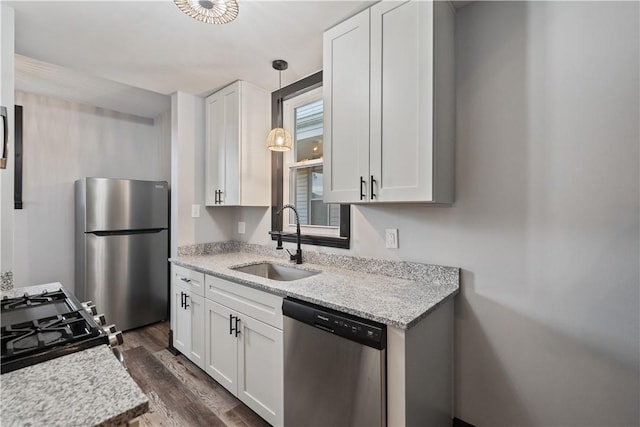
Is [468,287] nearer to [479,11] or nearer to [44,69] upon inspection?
[479,11]

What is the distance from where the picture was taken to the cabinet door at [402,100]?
4.66 feet

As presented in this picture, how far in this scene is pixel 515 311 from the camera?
148 centimetres

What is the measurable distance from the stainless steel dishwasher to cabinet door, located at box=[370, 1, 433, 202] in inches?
26.9

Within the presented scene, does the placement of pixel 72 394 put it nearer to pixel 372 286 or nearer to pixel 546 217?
pixel 372 286

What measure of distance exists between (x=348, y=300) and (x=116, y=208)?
2694 millimetres

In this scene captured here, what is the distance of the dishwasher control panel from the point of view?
1.20 meters

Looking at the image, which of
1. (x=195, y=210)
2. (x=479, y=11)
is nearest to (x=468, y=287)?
(x=479, y=11)

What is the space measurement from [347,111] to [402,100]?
1.11ft

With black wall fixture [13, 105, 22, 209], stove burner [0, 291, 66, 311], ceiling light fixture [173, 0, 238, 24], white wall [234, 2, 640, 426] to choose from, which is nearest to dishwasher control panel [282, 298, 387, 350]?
white wall [234, 2, 640, 426]

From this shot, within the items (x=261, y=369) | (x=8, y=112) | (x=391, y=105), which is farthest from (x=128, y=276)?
(x=391, y=105)

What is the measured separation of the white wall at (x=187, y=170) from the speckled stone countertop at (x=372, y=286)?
635 mm

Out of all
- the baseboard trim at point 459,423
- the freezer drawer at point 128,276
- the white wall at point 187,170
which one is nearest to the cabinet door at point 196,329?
the white wall at point 187,170

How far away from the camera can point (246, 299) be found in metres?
1.81

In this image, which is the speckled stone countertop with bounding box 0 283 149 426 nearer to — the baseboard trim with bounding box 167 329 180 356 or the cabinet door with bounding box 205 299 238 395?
the cabinet door with bounding box 205 299 238 395
